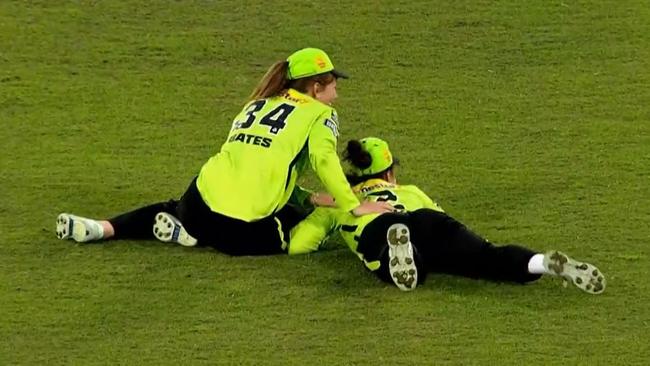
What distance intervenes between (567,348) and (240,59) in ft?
16.9

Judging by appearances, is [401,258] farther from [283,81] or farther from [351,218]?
[283,81]

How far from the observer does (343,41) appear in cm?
1101

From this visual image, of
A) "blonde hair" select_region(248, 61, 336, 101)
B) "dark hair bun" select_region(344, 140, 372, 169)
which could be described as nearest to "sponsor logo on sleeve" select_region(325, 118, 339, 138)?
"dark hair bun" select_region(344, 140, 372, 169)

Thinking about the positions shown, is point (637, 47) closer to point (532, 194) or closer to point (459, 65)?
point (459, 65)

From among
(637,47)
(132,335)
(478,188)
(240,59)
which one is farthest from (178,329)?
(637,47)

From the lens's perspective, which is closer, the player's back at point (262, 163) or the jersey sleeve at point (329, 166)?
the jersey sleeve at point (329, 166)

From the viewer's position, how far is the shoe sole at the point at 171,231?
721 cm

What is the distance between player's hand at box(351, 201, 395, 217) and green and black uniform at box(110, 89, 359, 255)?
0.03 m

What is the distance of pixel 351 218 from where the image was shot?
6.82 metres

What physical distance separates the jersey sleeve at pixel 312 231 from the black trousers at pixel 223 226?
46mm

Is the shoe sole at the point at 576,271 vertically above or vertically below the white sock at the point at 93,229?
above

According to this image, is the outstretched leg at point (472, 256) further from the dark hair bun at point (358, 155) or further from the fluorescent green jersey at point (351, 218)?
the dark hair bun at point (358, 155)

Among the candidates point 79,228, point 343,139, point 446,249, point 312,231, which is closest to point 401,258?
point 446,249

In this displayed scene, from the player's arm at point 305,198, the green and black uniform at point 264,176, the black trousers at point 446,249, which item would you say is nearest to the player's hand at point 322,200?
the player's arm at point 305,198
